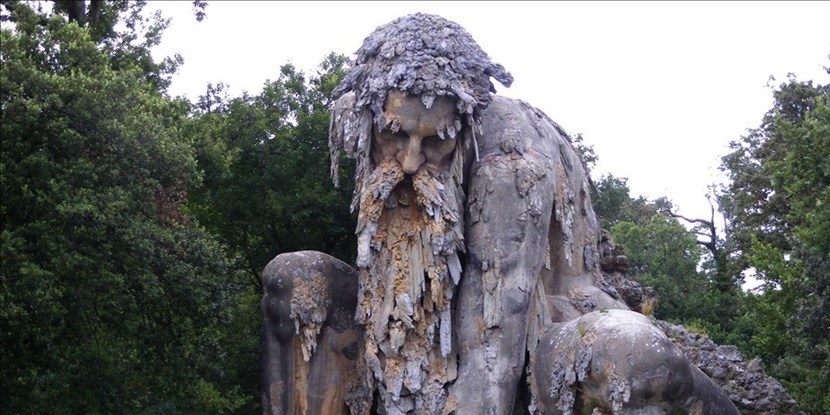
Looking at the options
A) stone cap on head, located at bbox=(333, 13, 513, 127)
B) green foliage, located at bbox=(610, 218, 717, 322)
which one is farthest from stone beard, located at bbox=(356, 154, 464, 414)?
green foliage, located at bbox=(610, 218, 717, 322)

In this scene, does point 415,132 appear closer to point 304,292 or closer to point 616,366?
point 304,292

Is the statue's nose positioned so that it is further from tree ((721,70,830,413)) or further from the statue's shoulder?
tree ((721,70,830,413))

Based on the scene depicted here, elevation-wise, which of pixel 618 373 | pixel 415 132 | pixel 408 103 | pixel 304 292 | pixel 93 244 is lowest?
pixel 618 373

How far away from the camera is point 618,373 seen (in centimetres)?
1312

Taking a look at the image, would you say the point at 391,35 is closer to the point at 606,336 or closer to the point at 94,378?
→ the point at 606,336

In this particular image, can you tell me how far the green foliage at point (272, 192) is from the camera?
21.7m

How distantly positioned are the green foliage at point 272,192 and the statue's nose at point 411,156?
722cm

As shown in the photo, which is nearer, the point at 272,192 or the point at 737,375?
the point at 737,375

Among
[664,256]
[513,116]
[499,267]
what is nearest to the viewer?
[499,267]

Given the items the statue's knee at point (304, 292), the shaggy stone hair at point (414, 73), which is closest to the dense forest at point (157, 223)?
the statue's knee at point (304, 292)

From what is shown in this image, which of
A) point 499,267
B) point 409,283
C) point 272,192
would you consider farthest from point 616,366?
point 272,192

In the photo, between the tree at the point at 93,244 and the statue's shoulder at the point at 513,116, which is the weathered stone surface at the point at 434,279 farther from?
the tree at the point at 93,244

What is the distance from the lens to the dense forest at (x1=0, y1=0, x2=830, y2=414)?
15.3 meters

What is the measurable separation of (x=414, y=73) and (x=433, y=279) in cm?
212
